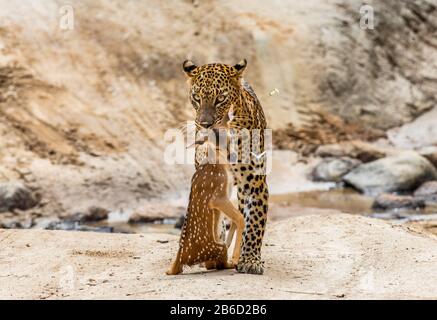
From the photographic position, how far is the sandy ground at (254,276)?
841 centimetres

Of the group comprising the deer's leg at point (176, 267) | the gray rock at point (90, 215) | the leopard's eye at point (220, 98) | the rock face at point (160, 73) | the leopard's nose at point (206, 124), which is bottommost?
the deer's leg at point (176, 267)

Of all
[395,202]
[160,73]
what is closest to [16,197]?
[160,73]

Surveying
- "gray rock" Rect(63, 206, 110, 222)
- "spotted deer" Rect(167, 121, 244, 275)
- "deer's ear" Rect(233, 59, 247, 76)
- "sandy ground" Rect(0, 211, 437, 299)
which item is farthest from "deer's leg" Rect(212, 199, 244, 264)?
"gray rock" Rect(63, 206, 110, 222)

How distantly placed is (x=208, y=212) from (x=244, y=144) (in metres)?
0.83

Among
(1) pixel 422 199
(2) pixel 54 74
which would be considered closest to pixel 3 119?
(2) pixel 54 74

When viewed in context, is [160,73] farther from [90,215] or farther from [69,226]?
[69,226]

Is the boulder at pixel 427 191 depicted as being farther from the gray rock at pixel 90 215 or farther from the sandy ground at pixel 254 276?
the sandy ground at pixel 254 276

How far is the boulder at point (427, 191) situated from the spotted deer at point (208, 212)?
1163 cm

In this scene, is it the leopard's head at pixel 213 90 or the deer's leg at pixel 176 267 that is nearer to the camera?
the leopard's head at pixel 213 90

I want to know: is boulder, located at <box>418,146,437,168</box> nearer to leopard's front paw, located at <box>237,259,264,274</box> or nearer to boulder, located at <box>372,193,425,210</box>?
boulder, located at <box>372,193,425,210</box>

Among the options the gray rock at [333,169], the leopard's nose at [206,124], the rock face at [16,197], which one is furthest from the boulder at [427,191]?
the leopard's nose at [206,124]

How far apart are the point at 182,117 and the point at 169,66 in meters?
1.65

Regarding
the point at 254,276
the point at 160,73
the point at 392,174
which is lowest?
the point at 254,276

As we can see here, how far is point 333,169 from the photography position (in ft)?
70.7
